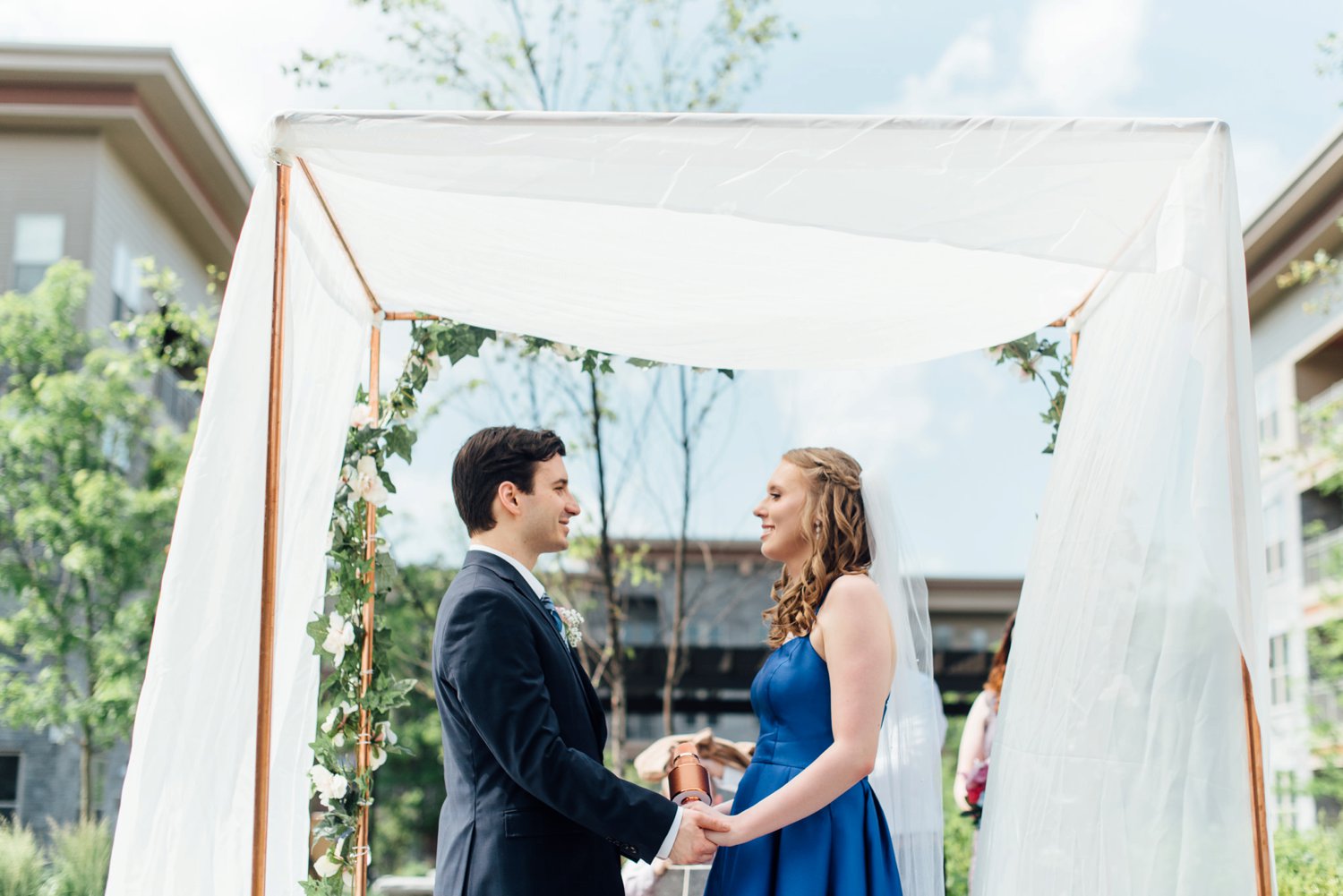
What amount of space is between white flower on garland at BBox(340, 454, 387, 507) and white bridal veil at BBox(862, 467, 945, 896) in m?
1.58

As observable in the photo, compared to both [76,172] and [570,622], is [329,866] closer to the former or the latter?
[570,622]

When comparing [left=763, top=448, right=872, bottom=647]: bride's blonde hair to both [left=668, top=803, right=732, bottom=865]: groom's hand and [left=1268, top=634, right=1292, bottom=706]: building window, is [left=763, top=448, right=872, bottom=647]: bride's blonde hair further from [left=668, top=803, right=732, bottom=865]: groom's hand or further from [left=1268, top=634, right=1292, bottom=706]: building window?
[left=1268, top=634, right=1292, bottom=706]: building window

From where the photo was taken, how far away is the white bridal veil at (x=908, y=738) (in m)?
3.34

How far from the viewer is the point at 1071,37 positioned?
27.0 metres

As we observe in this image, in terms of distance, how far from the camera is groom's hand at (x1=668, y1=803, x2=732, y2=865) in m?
2.96

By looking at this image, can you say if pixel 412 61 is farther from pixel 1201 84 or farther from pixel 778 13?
pixel 1201 84

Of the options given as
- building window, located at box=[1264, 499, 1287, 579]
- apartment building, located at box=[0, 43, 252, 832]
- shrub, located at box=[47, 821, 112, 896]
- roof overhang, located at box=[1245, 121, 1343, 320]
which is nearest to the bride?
shrub, located at box=[47, 821, 112, 896]

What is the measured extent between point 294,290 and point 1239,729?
98.1 inches

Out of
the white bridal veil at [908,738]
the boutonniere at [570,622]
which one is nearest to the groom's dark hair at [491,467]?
the boutonniere at [570,622]

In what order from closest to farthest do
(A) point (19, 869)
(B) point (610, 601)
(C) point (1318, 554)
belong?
1. (A) point (19, 869)
2. (B) point (610, 601)
3. (C) point (1318, 554)

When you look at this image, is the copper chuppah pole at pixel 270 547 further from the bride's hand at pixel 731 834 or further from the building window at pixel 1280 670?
the building window at pixel 1280 670

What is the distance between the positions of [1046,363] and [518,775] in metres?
2.35

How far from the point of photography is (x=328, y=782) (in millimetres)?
3787

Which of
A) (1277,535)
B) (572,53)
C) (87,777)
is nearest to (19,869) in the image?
(87,777)
